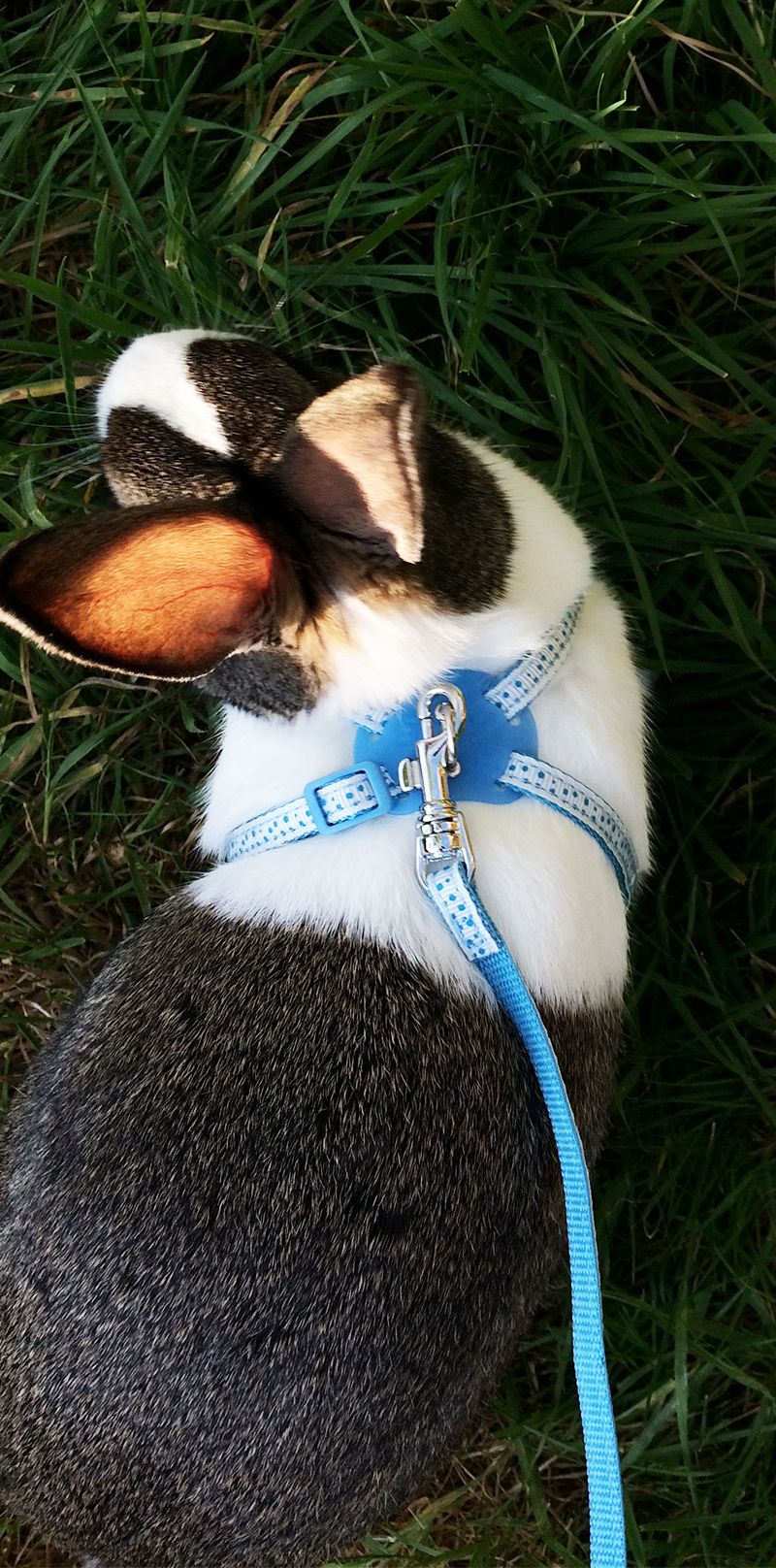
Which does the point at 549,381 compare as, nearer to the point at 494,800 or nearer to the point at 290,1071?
the point at 494,800

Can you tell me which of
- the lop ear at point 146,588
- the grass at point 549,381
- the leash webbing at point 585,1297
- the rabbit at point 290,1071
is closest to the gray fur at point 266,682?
the rabbit at point 290,1071

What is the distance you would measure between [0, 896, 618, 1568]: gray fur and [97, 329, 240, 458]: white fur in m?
0.73

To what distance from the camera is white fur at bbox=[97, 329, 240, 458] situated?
1.99 m

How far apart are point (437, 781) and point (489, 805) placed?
0.42 feet

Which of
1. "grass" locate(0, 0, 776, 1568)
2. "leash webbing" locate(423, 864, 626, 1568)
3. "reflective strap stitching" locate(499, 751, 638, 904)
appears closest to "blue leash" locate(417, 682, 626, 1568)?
"leash webbing" locate(423, 864, 626, 1568)

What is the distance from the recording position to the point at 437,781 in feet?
6.19

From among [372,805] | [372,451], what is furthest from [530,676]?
[372,451]

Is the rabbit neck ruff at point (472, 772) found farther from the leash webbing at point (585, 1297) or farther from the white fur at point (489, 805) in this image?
the leash webbing at point (585, 1297)

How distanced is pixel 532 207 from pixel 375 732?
140cm

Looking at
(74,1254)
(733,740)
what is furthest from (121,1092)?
(733,740)

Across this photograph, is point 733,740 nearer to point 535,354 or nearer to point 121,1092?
point 535,354

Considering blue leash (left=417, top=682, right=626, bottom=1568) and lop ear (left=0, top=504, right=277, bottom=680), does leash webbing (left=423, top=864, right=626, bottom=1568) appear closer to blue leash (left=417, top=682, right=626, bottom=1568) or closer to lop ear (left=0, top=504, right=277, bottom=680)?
blue leash (left=417, top=682, right=626, bottom=1568)

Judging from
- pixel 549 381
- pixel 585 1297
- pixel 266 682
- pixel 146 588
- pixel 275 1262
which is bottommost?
pixel 585 1297

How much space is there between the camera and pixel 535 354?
292 centimetres
